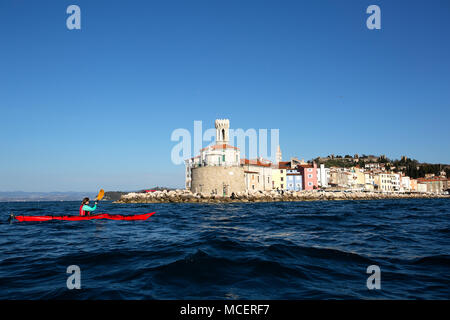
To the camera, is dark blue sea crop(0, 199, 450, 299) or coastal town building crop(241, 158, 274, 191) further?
coastal town building crop(241, 158, 274, 191)

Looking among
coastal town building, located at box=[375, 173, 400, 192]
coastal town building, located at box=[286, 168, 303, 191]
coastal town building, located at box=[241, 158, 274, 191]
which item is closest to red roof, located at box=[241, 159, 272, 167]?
coastal town building, located at box=[241, 158, 274, 191]

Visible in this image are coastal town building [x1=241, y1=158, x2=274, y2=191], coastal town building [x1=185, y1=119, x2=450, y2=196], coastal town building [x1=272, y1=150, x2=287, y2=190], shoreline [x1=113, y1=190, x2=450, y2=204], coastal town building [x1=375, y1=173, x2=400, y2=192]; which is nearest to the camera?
shoreline [x1=113, y1=190, x2=450, y2=204]

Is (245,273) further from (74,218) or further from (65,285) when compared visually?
(74,218)

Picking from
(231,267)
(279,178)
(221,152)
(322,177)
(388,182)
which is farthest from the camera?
(388,182)

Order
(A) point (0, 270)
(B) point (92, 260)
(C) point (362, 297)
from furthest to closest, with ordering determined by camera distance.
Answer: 1. (B) point (92, 260)
2. (A) point (0, 270)
3. (C) point (362, 297)

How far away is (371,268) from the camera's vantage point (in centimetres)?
592

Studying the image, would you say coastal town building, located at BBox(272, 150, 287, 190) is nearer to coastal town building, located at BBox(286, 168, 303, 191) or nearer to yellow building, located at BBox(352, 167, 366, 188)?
coastal town building, located at BBox(286, 168, 303, 191)

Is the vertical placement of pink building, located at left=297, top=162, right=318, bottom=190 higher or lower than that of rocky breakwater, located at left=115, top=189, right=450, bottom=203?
higher

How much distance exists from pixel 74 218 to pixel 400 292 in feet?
49.8

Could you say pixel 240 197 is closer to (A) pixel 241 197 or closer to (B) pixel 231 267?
(A) pixel 241 197

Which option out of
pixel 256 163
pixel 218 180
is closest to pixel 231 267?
pixel 218 180

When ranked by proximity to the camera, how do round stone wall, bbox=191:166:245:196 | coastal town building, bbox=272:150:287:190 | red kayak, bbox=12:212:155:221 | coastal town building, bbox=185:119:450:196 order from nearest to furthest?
1. red kayak, bbox=12:212:155:221
2. round stone wall, bbox=191:166:245:196
3. coastal town building, bbox=185:119:450:196
4. coastal town building, bbox=272:150:287:190

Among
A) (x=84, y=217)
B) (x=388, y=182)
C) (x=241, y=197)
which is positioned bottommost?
(x=241, y=197)
